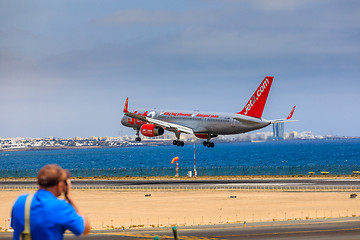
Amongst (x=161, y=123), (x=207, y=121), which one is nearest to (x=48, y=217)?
(x=207, y=121)

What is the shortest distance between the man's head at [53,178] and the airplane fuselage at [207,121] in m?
74.8

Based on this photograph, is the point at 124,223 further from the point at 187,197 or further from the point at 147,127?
the point at 147,127

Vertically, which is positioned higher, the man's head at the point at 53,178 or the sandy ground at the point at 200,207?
the man's head at the point at 53,178

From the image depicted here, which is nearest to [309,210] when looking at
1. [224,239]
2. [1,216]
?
[224,239]

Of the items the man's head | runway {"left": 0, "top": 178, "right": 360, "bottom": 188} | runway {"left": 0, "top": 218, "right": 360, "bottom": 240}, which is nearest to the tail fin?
runway {"left": 0, "top": 178, "right": 360, "bottom": 188}

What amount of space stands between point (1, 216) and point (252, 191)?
3566 centimetres

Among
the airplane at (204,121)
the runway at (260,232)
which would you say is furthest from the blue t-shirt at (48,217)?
the airplane at (204,121)

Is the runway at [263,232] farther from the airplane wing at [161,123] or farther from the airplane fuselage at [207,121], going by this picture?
the airplane wing at [161,123]

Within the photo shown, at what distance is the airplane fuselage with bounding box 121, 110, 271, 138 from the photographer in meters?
84.1

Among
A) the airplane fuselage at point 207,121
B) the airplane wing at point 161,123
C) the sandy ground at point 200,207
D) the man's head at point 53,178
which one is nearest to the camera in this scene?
the man's head at point 53,178

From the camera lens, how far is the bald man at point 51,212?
8867 mm

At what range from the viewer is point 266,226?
43.6m

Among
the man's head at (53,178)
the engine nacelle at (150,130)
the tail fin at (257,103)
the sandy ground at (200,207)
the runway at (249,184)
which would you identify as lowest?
the sandy ground at (200,207)

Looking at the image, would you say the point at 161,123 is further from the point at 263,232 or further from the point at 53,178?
the point at 53,178
